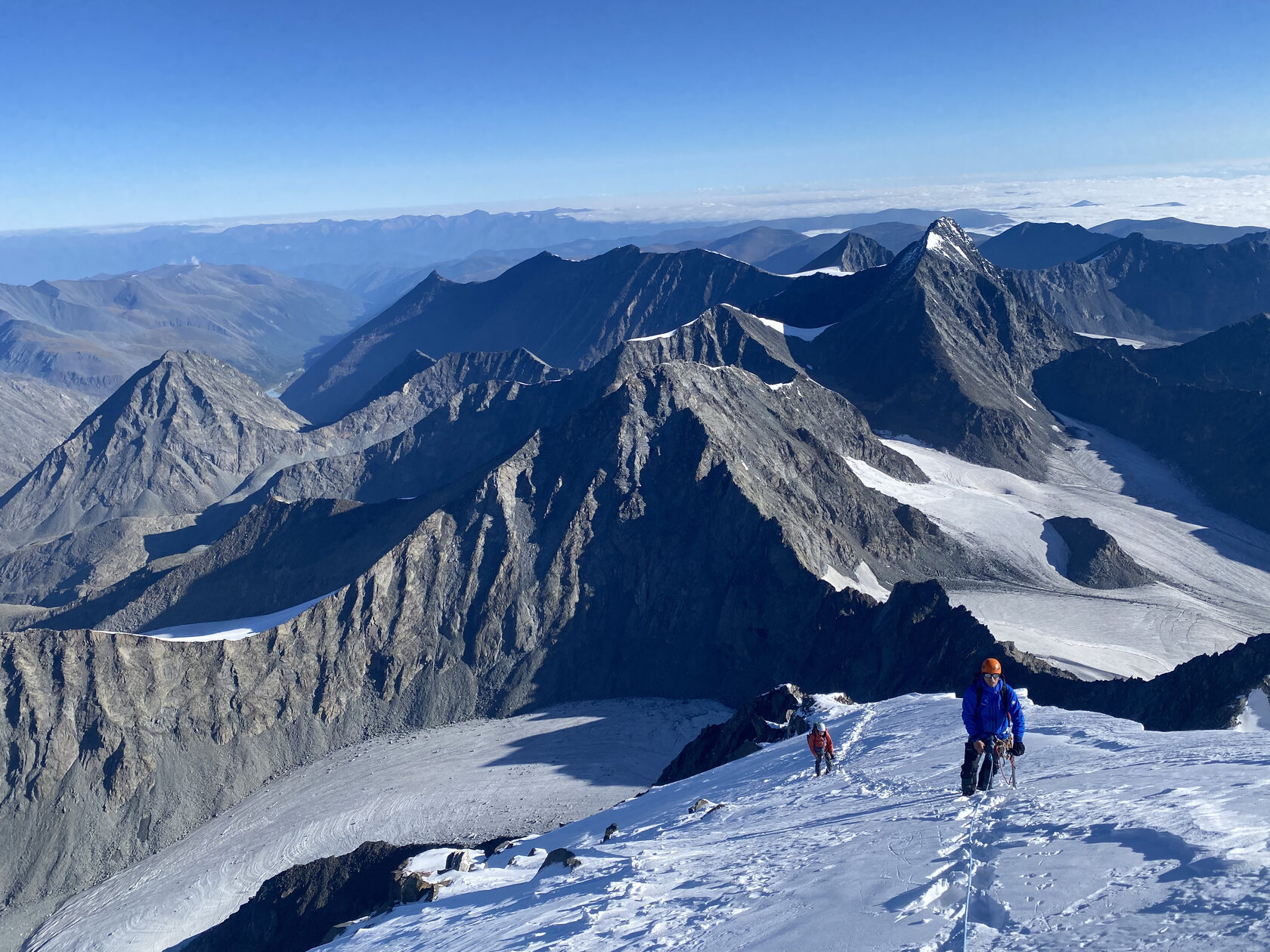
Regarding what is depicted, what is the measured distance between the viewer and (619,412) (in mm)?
98875

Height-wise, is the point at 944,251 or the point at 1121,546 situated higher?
the point at 944,251

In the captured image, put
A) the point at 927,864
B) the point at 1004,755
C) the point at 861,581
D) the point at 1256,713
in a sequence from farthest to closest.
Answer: the point at 861,581 < the point at 1256,713 < the point at 1004,755 < the point at 927,864

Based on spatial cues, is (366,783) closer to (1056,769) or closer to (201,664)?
(201,664)

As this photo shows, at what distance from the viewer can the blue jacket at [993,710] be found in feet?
60.6

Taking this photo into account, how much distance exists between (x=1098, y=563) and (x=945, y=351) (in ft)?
197

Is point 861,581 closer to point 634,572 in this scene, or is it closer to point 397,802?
point 634,572

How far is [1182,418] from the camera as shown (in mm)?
132250

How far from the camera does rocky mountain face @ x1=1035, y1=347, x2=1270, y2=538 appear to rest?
117625 mm

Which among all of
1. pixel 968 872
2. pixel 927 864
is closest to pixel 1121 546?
pixel 927 864

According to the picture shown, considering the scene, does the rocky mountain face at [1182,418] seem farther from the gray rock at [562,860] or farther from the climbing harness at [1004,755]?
the gray rock at [562,860]

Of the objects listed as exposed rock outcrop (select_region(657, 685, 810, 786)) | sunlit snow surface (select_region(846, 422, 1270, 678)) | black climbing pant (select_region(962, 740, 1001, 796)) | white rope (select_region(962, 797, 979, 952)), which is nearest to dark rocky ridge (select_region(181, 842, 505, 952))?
exposed rock outcrop (select_region(657, 685, 810, 786))

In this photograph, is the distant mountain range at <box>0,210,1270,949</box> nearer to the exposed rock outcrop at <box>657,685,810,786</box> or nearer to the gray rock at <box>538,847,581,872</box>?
the exposed rock outcrop at <box>657,685,810,786</box>

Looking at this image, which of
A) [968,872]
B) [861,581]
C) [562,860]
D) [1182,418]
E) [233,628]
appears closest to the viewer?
[968,872]

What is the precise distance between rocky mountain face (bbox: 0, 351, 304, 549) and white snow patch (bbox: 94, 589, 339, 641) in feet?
288
